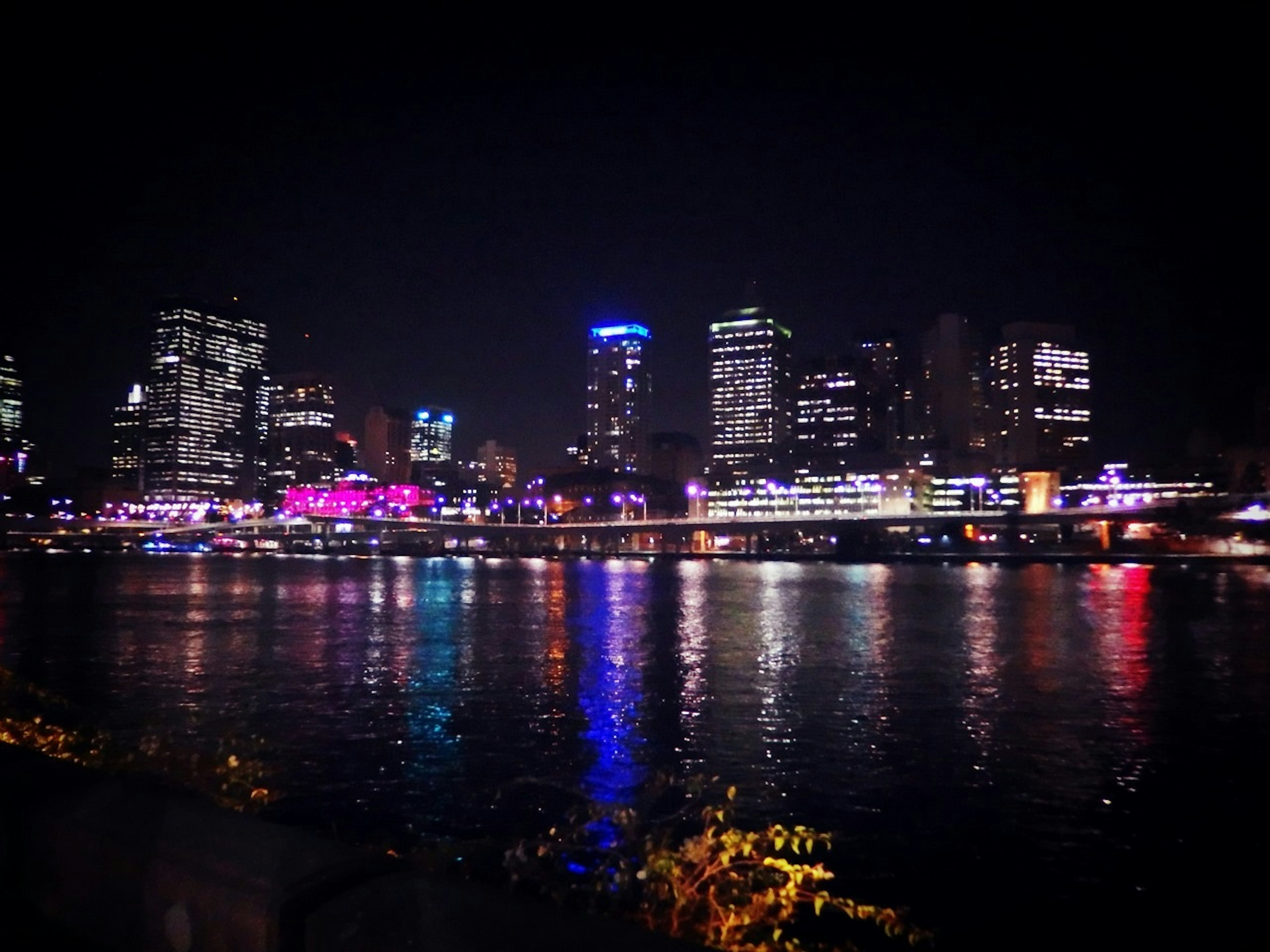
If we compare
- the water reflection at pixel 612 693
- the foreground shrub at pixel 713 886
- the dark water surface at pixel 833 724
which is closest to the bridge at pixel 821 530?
the dark water surface at pixel 833 724

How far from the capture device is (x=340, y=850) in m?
4.20

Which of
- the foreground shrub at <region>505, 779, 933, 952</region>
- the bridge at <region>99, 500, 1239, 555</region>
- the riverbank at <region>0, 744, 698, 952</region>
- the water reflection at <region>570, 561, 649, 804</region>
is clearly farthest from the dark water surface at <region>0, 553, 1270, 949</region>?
the bridge at <region>99, 500, 1239, 555</region>

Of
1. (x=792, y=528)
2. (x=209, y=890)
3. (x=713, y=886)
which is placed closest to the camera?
(x=209, y=890)

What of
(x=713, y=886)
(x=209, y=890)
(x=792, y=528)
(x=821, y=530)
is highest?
(x=792, y=528)

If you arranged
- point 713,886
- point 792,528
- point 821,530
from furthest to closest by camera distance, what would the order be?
point 821,530 < point 792,528 < point 713,886

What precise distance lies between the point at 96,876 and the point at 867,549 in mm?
159582

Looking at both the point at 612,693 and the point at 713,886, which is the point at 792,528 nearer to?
the point at 612,693

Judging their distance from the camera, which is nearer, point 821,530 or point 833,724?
point 833,724

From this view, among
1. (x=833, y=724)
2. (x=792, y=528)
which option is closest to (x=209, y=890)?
(x=833, y=724)

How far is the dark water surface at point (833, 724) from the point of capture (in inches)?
431

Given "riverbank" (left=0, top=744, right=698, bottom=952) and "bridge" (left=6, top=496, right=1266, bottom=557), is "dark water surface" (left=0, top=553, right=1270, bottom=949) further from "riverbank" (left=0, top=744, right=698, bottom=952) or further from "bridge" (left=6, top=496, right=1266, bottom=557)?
"bridge" (left=6, top=496, right=1266, bottom=557)

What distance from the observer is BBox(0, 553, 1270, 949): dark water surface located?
1095 centimetres

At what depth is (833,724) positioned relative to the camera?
63.5ft

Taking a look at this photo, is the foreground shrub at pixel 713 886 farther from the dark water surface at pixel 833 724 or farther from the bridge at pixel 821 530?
the bridge at pixel 821 530
